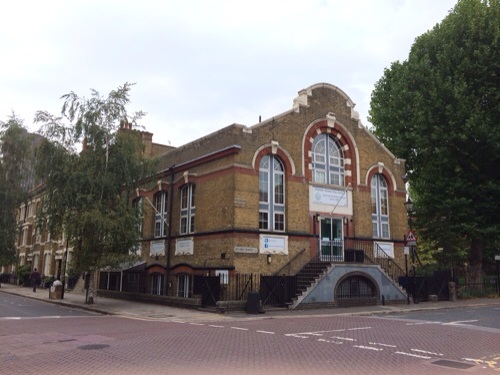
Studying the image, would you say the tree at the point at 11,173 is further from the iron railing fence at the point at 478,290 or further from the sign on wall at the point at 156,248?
the iron railing fence at the point at 478,290

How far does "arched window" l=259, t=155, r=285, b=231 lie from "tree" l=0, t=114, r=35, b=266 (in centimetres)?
2273

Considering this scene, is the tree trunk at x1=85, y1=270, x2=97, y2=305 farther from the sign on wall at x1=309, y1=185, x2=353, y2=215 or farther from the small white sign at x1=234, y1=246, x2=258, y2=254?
the sign on wall at x1=309, y1=185, x2=353, y2=215

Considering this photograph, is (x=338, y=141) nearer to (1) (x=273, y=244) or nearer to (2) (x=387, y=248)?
(2) (x=387, y=248)

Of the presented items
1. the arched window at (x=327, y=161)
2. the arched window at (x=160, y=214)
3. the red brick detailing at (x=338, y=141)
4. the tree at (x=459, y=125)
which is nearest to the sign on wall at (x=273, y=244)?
the red brick detailing at (x=338, y=141)

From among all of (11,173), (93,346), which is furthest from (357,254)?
(11,173)

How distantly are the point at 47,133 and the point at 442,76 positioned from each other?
23621mm

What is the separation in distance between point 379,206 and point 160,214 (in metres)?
13.6

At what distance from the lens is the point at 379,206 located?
94.3 feet

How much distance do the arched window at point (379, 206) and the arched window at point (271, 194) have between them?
700cm

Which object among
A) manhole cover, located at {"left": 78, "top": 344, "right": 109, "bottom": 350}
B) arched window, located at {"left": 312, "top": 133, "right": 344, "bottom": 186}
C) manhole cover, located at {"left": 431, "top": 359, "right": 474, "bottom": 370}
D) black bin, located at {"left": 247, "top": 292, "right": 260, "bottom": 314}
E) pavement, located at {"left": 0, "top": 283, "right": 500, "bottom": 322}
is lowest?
manhole cover, located at {"left": 431, "top": 359, "right": 474, "bottom": 370}

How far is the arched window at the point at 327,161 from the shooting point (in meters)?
26.5

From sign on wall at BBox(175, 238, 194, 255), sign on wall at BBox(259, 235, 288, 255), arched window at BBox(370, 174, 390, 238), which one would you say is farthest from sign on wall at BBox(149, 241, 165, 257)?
arched window at BBox(370, 174, 390, 238)

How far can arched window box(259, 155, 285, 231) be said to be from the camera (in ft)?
78.2

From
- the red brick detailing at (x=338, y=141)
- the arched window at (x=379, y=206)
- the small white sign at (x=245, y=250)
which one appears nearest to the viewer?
the small white sign at (x=245, y=250)
